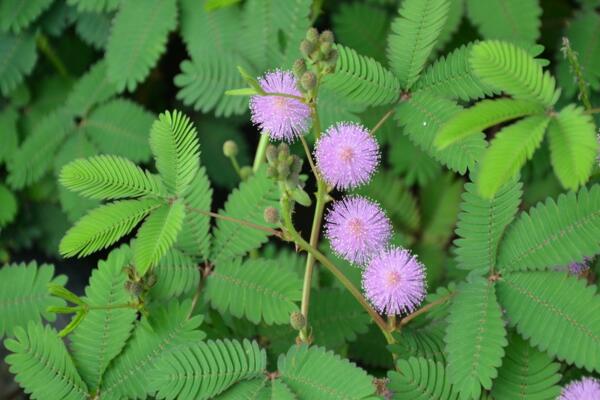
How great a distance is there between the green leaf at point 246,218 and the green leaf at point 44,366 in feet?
1.23

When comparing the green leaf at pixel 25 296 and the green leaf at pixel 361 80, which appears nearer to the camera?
the green leaf at pixel 361 80

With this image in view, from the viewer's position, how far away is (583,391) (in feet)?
4.11

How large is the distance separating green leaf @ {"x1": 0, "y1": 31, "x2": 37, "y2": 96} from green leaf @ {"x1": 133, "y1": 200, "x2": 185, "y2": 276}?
1.15m

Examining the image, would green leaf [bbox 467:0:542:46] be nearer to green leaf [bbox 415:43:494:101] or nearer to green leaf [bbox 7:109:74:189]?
green leaf [bbox 415:43:494:101]

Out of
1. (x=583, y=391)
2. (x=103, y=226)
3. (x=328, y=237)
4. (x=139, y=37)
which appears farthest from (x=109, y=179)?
(x=583, y=391)

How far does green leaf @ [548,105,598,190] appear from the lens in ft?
3.49

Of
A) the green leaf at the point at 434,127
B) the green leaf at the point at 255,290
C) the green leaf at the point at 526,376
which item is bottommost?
the green leaf at the point at 255,290

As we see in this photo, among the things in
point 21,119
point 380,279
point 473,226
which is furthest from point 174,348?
point 21,119

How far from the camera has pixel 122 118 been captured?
2.21 m

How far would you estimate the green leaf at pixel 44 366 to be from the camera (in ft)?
4.91

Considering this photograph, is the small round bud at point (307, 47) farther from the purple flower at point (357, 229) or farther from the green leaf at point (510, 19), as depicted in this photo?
the green leaf at point (510, 19)

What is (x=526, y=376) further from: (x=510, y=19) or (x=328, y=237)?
(x=510, y=19)

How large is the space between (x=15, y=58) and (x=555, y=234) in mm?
1716

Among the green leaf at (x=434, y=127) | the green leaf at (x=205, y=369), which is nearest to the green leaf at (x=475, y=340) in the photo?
the green leaf at (x=434, y=127)
